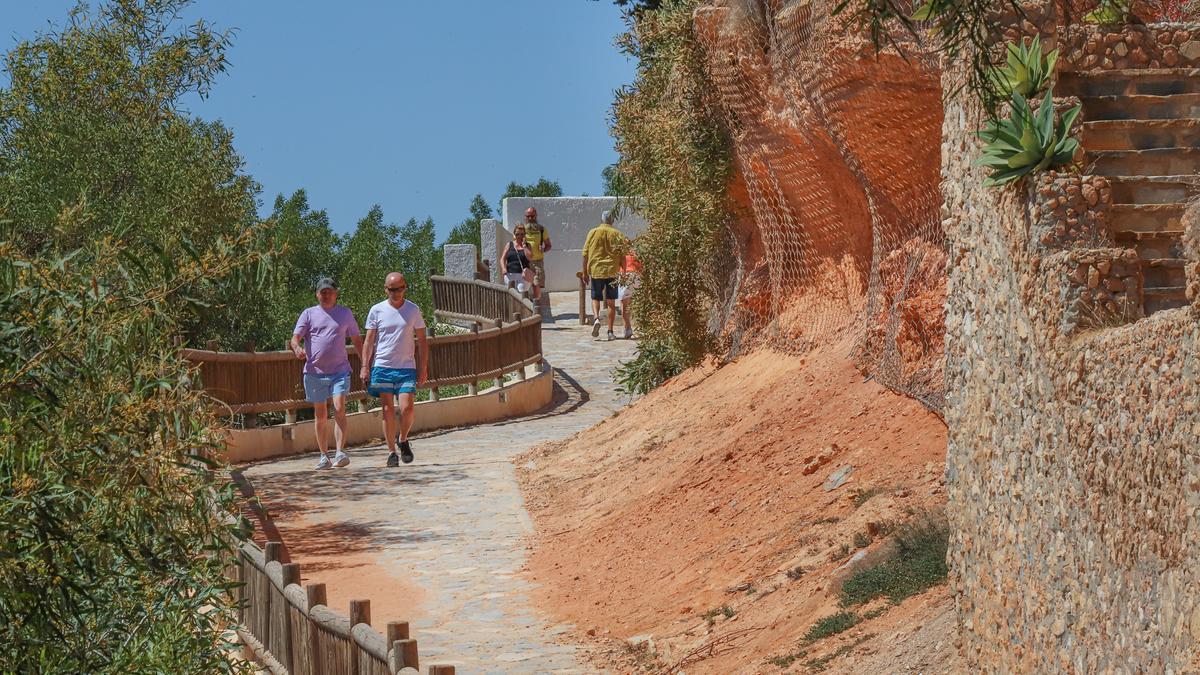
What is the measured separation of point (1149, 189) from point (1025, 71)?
0.69 metres

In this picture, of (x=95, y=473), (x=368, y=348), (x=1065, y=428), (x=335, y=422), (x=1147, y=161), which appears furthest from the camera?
(x=335, y=422)

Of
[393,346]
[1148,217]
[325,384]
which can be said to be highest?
[1148,217]

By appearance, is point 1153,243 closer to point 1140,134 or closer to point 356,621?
point 1140,134

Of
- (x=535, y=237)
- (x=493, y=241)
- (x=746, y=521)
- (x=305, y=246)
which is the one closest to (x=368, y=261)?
(x=305, y=246)

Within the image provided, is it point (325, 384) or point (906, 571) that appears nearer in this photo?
point (906, 571)

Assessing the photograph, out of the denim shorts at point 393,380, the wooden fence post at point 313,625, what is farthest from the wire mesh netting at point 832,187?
the wooden fence post at point 313,625

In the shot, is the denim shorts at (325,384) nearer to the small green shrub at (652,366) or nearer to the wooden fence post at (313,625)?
the small green shrub at (652,366)

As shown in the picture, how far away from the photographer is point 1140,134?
6570 millimetres

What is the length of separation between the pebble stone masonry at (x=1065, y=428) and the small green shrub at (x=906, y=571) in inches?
41.7

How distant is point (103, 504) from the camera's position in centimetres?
527

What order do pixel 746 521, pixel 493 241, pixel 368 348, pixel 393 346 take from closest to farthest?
pixel 746 521 → pixel 393 346 → pixel 368 348 → pixel 493 241

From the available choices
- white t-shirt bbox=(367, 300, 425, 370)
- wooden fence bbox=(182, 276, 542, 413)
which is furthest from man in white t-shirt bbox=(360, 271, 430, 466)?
wooden fence bbox=(182, 276, 542, 413)

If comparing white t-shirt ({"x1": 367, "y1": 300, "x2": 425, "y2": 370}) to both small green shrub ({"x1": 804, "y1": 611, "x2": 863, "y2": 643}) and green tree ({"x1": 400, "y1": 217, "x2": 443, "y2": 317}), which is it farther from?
green tree ({"x1": 400, "y1": 217, "x2": 443, "y2": 317})

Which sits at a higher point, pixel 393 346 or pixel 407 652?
pixel 393 346
